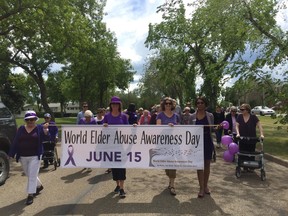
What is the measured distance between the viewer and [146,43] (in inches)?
1215

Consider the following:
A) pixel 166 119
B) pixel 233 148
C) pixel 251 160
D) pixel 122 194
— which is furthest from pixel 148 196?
pixel 251 160

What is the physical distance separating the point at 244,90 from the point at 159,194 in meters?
11.2

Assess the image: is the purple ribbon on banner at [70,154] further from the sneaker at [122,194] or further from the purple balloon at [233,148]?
the purple balloon at [233,148]

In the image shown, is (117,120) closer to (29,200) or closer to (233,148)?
(29,200)

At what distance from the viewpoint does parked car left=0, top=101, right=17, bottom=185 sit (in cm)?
850

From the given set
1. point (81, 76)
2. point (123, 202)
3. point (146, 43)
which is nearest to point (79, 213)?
point (123, 202)

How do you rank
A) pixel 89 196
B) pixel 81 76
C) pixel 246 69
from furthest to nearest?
pixel 81 76
pixel 246 69
pixel 89 196

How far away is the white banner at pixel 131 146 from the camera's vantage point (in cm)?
716

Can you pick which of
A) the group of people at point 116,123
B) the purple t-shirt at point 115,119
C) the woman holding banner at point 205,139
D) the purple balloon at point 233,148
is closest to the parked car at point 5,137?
the group of people at point 116,123

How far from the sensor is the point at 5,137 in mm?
8766

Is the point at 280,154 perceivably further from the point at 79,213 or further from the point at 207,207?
the point at 79,213

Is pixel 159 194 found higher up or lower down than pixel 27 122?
lower down

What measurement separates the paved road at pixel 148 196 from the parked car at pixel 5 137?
344 mm

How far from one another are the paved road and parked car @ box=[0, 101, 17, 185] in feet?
1.13
